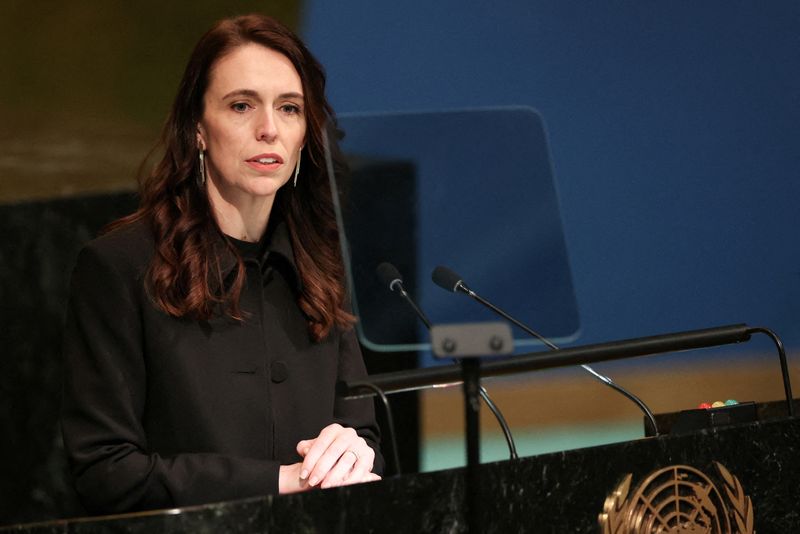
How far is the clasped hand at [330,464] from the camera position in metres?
1.76

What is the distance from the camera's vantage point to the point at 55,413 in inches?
127

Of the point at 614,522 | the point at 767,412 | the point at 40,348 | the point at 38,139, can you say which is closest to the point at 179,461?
the point at 614,522

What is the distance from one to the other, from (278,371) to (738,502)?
0.84 metres

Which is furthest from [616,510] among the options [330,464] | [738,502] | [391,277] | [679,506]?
[391,277]

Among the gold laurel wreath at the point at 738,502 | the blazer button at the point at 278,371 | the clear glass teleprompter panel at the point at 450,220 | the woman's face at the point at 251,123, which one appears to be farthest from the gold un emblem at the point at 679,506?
the woman's face at the point at 251,123

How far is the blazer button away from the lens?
2096 millimetres

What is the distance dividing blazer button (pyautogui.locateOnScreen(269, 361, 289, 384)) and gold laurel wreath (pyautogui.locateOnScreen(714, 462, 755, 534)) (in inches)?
31.4

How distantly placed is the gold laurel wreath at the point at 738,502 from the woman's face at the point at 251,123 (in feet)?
3.15

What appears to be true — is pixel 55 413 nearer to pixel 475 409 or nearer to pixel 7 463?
pixel 7 463

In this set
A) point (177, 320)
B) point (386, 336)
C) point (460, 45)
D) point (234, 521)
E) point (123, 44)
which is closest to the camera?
point (234, 521)

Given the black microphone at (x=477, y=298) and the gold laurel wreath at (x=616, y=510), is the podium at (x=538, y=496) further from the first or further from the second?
the black microphone at (x=477, y=298)

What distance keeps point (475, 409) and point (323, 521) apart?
218 mm

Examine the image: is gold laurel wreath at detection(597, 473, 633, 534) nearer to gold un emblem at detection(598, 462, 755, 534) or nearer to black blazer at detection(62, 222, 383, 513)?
gold un emblem at detection(598, 462, 755, 534)

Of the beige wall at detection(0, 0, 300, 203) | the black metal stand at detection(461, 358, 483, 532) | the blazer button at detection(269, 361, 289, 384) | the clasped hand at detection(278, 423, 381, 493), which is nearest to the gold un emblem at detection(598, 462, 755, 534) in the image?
the black metal stand at detection(461, 358, 483, 532)
